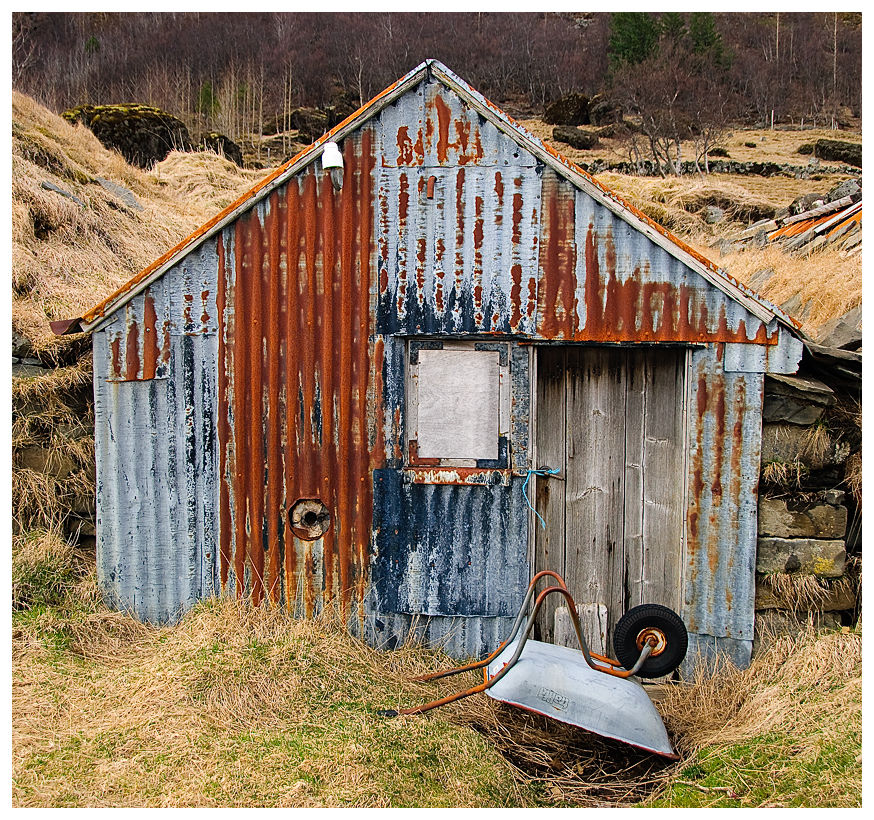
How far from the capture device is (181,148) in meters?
17.1

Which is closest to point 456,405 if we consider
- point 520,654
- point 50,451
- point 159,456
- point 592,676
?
point 520,654

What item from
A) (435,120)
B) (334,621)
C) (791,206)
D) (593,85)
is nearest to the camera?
(435,120)

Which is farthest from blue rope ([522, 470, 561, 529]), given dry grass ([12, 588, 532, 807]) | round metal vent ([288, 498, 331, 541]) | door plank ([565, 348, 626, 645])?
round metal vent ([288, 498, 331, 541])

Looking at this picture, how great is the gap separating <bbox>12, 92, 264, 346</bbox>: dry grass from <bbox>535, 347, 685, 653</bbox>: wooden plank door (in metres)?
4.91

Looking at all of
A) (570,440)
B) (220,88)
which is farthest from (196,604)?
(220,88)

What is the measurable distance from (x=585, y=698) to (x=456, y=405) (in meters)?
2.16

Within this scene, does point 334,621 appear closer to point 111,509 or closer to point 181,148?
point 111,509

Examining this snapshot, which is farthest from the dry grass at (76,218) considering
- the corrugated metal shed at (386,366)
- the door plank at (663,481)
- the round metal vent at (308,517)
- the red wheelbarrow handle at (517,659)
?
the door plank at (663,481)

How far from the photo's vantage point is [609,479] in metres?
5.24

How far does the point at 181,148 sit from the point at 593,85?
20.4 m

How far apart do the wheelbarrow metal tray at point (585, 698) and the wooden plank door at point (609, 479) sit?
1064 millimetres

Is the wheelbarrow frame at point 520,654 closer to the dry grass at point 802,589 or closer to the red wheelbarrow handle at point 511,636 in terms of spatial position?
the red wheelbarrow handle at point 511,636

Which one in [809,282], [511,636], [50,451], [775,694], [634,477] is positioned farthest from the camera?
[809,282]

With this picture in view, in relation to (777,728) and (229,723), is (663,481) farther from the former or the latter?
(229,723)
